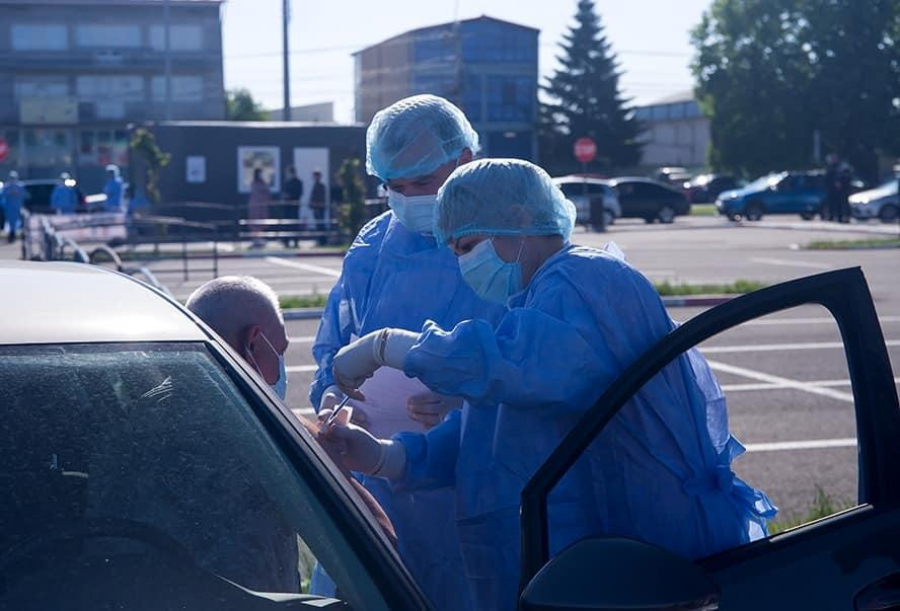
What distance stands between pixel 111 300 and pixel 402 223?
5.10 feet

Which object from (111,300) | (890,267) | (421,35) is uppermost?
(421,35)

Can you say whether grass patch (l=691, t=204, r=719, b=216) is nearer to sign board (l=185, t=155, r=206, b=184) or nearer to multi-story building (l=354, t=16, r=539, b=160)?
multi-story building (l=354, t=16, r=539, b=160)

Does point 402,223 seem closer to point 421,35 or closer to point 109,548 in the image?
point 109,548

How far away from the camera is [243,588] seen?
2.22 metres

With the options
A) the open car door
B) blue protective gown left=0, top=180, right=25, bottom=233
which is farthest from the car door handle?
blue protective gown left=0, top=180, right=25, bottom=233

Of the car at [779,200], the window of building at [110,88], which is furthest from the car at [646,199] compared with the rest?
the window of building at [110,88]

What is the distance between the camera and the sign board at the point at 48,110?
5909 centimetres

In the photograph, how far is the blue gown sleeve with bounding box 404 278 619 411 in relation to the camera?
8.63 feet

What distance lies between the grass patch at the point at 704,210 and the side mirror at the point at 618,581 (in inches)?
2060

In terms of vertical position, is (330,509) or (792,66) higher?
(792,66)

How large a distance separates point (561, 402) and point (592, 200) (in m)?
35.5

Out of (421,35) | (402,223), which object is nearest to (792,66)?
(421,35)

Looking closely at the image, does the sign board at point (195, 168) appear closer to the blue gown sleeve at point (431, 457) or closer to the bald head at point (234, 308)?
the bald head at point (234, 308)

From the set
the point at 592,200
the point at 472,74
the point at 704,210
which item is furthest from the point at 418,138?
the point at 704,210
